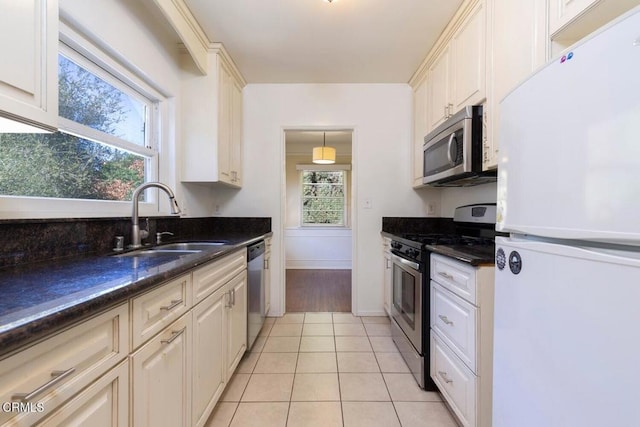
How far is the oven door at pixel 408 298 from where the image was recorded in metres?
1.77

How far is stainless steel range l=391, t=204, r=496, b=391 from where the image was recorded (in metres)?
1.63

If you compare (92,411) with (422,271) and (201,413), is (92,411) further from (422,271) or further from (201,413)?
(422,271)

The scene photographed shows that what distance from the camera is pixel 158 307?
0.96m

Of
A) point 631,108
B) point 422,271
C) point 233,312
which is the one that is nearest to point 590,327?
point 631,108

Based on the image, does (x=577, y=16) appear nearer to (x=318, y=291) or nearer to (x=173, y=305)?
(x=173, y=305)

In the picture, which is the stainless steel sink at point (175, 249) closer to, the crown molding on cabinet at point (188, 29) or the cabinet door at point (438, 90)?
the crown molding on cabinet at point (188, 29)

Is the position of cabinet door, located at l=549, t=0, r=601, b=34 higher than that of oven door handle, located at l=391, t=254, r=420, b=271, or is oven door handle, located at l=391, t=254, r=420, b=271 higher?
cabinet door, located at l=549, t=0, r=601, b=34

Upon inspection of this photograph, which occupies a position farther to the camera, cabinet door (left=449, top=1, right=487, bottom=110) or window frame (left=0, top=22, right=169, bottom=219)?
cabinet door (left=449, top=1, right=487, bottom=110)

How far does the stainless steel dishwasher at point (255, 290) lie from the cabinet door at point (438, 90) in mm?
1815

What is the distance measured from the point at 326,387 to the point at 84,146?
76.5 inches

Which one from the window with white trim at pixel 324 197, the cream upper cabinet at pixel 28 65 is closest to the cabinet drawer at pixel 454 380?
the cream upper cabinet at pixel 28 65

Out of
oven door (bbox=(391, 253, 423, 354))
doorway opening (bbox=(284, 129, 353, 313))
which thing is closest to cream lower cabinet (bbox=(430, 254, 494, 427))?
oven door (bbox=(391, 253, 423, 354))

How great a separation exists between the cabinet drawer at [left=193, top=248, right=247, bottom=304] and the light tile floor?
0.71 metres

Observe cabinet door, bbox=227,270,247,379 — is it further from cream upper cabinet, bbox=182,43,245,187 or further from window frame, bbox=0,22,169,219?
cream upper cabinet, bbox=182,43,245,187
